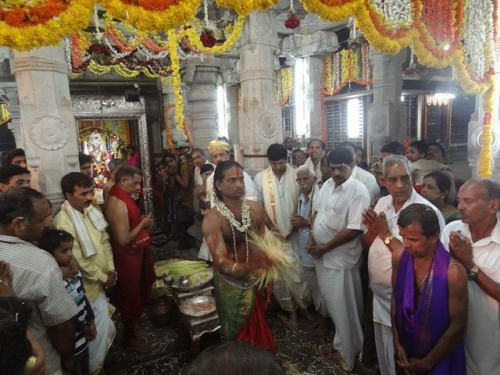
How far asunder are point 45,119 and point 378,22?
157 inches

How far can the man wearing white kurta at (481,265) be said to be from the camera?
1970mm

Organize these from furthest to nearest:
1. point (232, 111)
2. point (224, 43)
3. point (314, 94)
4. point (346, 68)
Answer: point (232, 111) → point (314, 94) → point (346, 68) → point (224, 43)

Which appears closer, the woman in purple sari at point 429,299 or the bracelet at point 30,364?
the bracelet at point 30,364

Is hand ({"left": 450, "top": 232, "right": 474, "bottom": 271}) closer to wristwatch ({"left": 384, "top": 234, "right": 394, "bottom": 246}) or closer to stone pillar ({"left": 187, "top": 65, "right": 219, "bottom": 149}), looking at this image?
wristwatch ({"left": 384, "top": 234, "right": 394, "bottom": 246})

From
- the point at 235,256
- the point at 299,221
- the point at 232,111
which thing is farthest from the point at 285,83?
the point at 235,256

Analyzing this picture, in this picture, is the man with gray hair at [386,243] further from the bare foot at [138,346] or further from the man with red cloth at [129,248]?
the bare foot at [138,346]

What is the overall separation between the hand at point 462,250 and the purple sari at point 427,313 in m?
0.17

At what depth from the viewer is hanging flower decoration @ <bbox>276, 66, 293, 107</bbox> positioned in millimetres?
12805

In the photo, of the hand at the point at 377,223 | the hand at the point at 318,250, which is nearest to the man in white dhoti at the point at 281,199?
the hand at the point at 318,250

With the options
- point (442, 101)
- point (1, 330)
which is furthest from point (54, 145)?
point (442, 101)

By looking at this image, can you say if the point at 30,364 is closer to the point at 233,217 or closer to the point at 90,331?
the point at 90,331

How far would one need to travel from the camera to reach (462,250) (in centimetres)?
198

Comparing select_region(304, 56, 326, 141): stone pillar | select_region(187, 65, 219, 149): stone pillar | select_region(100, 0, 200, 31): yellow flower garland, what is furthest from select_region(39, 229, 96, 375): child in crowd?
select_region(304, 56, 326, 141): stone pillar

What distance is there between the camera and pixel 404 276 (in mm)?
1983
